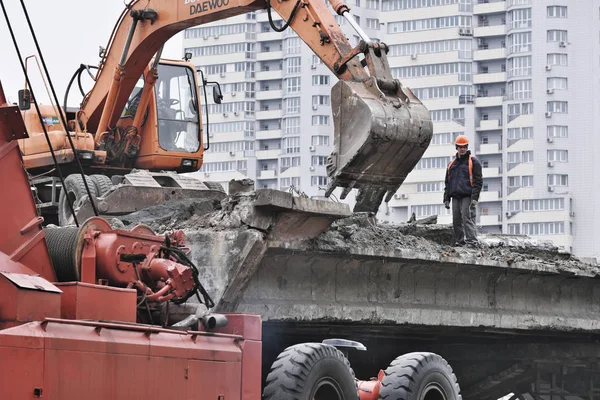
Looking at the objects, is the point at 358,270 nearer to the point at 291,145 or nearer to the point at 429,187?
the point at 429,187

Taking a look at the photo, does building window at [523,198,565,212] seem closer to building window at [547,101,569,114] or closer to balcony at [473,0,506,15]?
building window at [547,101,569,114]

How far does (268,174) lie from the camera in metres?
119

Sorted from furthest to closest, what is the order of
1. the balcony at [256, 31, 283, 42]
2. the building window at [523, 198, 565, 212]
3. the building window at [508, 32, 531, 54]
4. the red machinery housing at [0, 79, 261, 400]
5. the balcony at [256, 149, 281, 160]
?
the balcony at [256, 31, 283, 42], the balcony at [256, 149, 281, 160], the building window at [508, 32, 531, 54], the building window at [523, 198, 565, 212], the red machinery housing at [0, 79, 261, 400]

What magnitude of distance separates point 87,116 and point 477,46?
94.8 m

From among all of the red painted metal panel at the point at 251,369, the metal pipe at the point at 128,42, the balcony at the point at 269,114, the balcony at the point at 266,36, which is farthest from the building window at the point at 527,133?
the red painted metal panel at the point at 251,369

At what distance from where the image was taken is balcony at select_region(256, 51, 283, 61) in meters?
123

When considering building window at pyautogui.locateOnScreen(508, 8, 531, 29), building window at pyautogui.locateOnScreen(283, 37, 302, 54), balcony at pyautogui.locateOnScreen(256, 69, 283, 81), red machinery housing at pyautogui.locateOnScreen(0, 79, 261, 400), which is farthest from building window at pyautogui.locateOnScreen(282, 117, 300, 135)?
red machinery housing at pyautogui.locateOnScreen(0, 79, 261, 400)

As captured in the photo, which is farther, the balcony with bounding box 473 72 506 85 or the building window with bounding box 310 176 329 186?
the balcony with bounding box 473 72 506 85

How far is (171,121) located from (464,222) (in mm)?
6300

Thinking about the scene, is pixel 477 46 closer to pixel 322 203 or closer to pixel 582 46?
pixel 582 46

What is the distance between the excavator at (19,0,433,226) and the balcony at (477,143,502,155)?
88648 mm

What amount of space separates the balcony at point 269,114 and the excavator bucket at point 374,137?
341 ft

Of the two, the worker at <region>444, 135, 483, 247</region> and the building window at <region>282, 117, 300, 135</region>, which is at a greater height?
the building window at <region>282, 117, 300, 135</region>

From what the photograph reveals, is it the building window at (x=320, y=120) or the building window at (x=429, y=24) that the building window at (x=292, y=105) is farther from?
the building window at (x=429, y=24)
